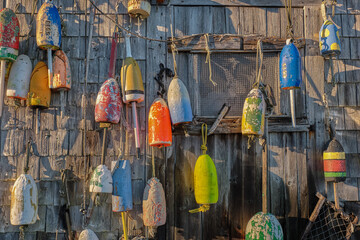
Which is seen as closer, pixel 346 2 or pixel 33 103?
pixel 33 103

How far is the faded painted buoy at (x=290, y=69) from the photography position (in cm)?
364

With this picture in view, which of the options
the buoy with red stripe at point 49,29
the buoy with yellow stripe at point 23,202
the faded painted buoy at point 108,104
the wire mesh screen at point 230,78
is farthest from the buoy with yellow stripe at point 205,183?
the buoy with red stripe at point 49,29

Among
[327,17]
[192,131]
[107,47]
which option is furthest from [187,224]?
[327,17]

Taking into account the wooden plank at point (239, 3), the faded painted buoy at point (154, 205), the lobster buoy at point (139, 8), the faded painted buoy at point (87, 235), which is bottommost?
the faded painted buoy at point (87, 235)

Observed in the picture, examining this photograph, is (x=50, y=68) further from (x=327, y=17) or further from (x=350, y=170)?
(x=350, y=170)

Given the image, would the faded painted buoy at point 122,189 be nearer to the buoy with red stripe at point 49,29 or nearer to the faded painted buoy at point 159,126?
the faded painted buoy at point 159,126

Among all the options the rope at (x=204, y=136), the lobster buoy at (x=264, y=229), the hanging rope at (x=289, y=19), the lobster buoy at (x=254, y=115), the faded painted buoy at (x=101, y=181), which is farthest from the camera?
the hanging rope at (x=289, y=19)

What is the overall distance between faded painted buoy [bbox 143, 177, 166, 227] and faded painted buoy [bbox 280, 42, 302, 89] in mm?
1736

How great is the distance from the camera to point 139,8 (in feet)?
12.7

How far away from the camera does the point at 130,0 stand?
396 cm

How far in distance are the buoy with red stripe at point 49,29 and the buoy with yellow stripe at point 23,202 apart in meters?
1.13

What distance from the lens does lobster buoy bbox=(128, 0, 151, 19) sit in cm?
388

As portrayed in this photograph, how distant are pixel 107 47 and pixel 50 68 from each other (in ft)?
2.24

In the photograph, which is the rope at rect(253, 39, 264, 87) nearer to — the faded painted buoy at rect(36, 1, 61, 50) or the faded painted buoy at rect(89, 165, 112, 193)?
the faded painted buoy at rect(89, 165, 112, 193)
